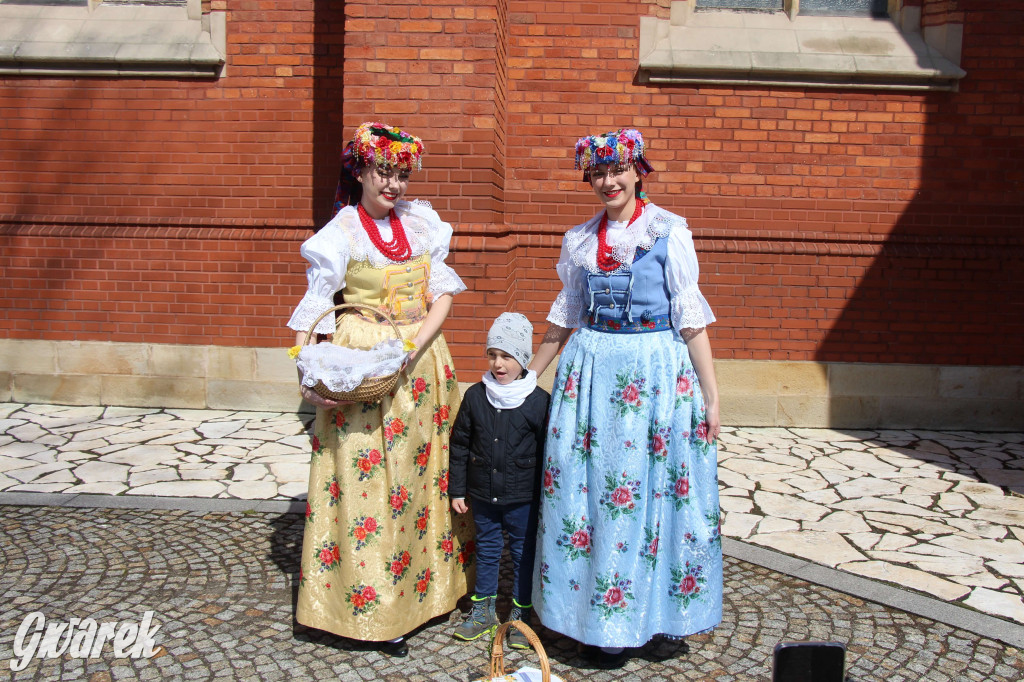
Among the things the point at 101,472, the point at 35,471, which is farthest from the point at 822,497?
the point at 35,471

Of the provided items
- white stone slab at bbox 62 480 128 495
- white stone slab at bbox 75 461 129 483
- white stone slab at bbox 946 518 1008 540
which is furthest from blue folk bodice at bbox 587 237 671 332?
white stone slab at bbox 75 461 129 483

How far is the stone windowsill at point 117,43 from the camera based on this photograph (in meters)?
7.11

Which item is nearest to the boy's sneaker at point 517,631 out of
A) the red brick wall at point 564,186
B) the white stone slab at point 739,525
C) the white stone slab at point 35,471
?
the white stone slab at point 739,525

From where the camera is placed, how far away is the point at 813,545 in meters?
4.66

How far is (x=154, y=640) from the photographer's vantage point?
352cm

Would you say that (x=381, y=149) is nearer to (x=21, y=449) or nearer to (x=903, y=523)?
(x=903, y=523)

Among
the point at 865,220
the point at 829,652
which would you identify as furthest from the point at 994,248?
the point at 829,652

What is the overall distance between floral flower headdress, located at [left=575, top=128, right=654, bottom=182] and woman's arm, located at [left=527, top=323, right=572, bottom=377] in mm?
704

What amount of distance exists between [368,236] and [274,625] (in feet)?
5.54

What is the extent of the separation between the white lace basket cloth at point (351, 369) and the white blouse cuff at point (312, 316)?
116mm

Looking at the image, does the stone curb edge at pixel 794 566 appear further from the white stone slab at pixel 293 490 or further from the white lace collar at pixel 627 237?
the white lace collar at pixel 627 237

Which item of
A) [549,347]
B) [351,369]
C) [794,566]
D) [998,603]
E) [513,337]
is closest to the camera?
[351,369]

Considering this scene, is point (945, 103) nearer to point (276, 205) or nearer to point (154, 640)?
point (276, 205)

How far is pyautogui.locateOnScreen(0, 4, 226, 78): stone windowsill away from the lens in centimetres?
711
